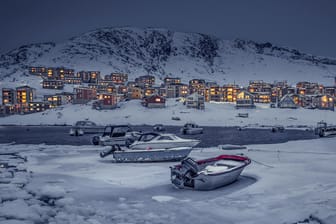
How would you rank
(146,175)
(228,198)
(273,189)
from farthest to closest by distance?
(146,175) → (273,189) → (228,198)

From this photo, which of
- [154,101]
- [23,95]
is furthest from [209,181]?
[23,95]

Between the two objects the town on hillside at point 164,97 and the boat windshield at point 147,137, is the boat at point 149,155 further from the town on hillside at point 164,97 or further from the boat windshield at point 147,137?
the town on hillside at point 164,97

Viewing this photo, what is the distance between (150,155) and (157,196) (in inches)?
416

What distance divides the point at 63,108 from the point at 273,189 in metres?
123

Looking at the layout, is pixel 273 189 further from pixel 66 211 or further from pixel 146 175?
pixel 66 211

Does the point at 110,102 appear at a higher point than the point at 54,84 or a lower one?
lower

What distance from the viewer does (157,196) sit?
15.3m

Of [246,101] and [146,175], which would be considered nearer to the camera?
[146,175]

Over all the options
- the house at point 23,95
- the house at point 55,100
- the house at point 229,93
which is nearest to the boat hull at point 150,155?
the house at point 55,100

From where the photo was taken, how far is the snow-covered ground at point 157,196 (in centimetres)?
1206

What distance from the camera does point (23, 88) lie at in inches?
5920

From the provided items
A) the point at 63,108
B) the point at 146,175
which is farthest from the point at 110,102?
the point at 146,175

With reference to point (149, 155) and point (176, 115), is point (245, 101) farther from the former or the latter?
point (149, 155)

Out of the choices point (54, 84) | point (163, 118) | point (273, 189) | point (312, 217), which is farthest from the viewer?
point (54, 84)
